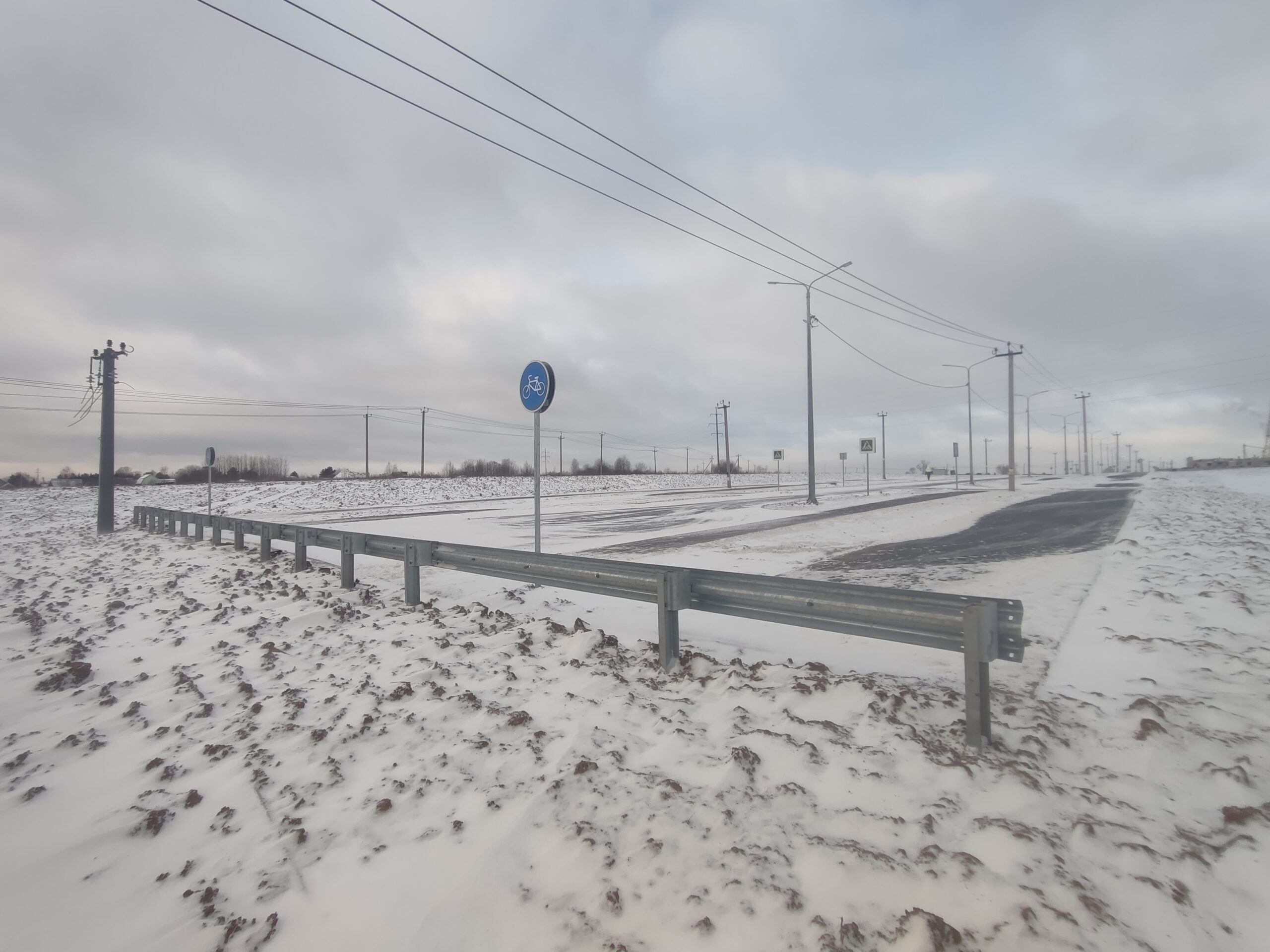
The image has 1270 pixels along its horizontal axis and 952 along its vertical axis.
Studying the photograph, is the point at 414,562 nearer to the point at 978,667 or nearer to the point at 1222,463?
the point at 978,667

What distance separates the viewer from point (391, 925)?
2.40m

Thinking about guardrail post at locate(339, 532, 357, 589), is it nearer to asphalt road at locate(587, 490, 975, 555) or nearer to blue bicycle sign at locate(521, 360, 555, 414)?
blue bicycle sign at locate(521, 360, 555, 414)

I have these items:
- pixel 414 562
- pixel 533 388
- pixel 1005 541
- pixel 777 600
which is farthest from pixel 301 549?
pixel 1005 541

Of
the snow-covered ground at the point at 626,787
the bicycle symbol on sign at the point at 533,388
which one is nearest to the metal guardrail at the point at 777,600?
the snow-covered ground at the point at 626,787

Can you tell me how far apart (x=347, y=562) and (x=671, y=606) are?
215 inches

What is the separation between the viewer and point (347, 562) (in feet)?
27.7

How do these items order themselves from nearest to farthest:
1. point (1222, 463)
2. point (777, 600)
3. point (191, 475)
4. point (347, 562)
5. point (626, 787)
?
point (626, 787) < point (777, 600) < point (347, 562) < point (191, 475) < point (1222, 463)

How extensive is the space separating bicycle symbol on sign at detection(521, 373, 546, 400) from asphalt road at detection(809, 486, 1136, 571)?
497cm

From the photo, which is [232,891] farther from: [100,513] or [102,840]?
[100,513]

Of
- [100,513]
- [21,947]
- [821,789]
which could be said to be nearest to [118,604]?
[21,947]

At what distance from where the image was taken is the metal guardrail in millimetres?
3521

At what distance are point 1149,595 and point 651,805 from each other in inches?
271

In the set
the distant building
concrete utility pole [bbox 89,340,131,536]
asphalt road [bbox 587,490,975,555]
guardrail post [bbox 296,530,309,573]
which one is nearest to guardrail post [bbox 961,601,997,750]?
asphalt road [bbox 587,490,975,555]

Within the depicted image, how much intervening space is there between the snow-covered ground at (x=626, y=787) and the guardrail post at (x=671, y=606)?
0.20 meters
